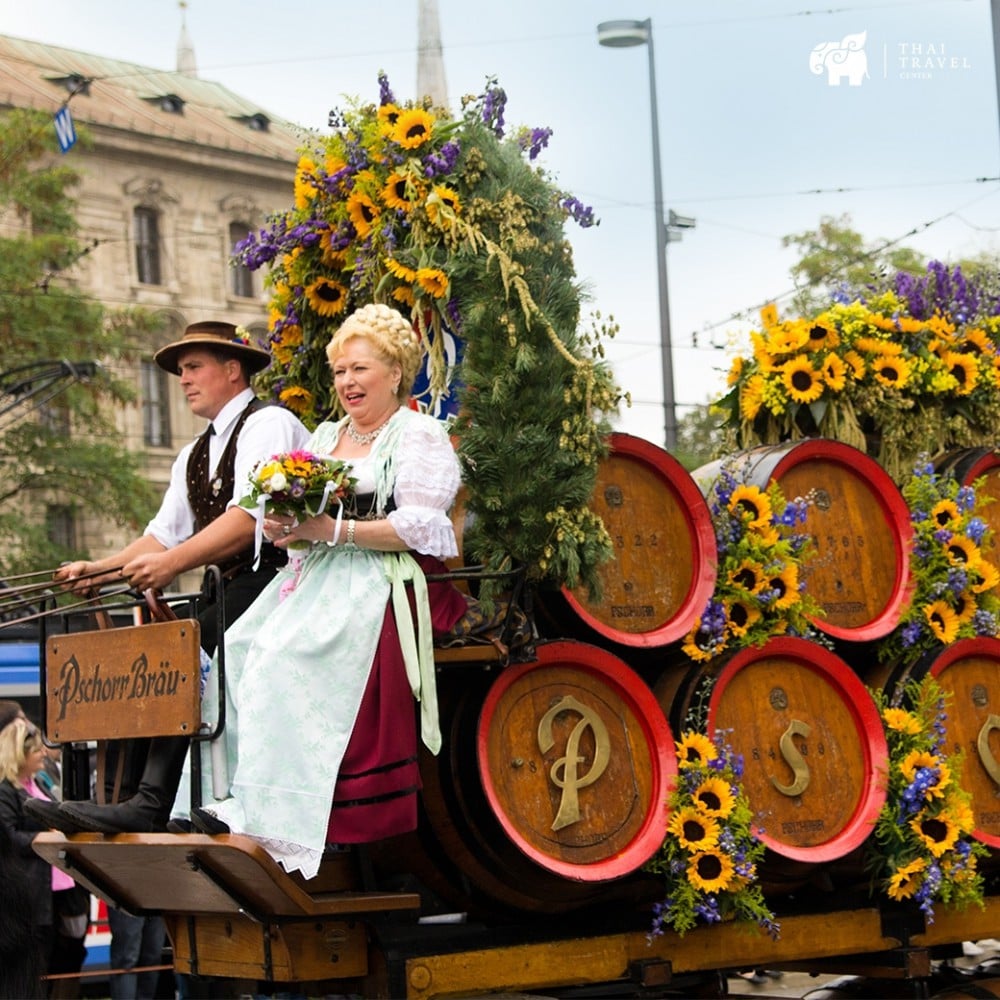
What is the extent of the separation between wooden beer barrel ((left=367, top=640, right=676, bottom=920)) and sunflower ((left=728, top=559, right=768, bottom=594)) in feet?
2.35

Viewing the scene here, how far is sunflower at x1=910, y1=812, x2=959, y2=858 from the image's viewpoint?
663 cm

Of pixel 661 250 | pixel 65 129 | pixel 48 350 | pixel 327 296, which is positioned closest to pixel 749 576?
pixel 327 296

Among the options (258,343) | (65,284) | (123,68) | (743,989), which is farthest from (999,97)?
(123,68)

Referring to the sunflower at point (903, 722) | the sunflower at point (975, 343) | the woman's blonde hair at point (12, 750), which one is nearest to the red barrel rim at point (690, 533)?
the sunflower at point (903, 722)

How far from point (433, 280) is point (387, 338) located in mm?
473

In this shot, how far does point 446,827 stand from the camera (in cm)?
591

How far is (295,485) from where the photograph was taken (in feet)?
17.6

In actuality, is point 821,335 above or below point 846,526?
above

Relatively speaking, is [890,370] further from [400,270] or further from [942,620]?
[400,270]

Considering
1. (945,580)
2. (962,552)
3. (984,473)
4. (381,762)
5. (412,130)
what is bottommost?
(381,762)

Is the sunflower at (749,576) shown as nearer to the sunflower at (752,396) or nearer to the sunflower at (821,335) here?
the sunflower at (752,396)

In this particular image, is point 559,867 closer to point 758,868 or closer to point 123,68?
point 758,868

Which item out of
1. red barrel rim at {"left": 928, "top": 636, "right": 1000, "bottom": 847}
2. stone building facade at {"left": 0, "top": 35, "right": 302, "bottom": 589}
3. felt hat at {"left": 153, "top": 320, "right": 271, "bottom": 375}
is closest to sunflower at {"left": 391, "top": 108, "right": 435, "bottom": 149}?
felt hat at {"left": 153, "top": 320, "right": 271, "bottom": 375}

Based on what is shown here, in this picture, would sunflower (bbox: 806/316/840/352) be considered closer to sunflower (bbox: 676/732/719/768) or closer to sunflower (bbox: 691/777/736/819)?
sunflower (bbox: 676/732/719/768)
